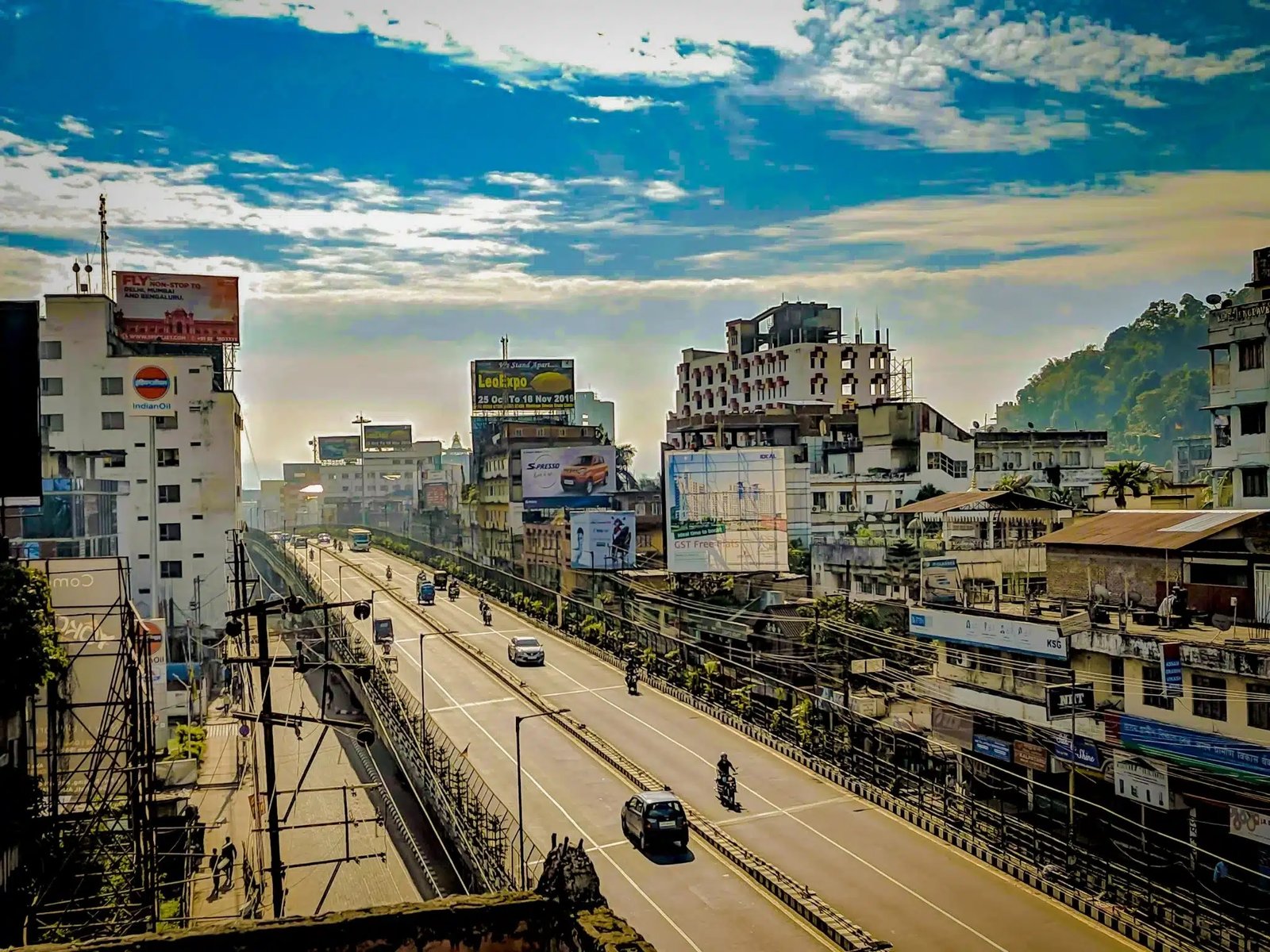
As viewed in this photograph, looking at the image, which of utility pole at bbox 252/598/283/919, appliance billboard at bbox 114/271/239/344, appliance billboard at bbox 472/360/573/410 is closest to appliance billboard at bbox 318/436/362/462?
appliance billboard at bbox 472/360/573/410

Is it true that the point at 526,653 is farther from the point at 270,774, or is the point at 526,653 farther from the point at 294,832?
the point at 270,774

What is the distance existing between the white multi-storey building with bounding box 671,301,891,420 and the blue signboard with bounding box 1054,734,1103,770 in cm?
5026

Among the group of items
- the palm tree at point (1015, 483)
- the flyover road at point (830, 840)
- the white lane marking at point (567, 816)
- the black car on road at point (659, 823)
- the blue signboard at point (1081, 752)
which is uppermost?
the palm tree at point (1015, 483)

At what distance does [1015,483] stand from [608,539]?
21865mm

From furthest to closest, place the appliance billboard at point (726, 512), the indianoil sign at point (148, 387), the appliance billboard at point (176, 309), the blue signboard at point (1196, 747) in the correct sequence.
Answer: the appliance billboard at point (176, 309)
the indianoil sign at point (148, 387)
the appliance billboard at point (726, 512)
the blue signboard at point (1196, 747)

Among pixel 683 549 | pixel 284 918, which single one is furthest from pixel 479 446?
pixel 284 918

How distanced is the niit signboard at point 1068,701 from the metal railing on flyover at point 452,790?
13.7 m

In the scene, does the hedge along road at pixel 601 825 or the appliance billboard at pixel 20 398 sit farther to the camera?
the appliance billboard at pixel 20 398

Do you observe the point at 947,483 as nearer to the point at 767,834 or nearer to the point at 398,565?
the point at 767,834

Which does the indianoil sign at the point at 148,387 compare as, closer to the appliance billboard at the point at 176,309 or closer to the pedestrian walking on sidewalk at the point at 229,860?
the appliance billboard at the point at 176,309

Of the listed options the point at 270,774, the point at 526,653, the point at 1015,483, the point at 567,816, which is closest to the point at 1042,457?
the point at 1015,483

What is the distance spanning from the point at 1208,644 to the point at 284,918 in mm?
20804

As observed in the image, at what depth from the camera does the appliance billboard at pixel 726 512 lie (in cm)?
5350

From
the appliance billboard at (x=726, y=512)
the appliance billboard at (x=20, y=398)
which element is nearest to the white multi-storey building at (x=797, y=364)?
the appliance billboard at (x=726, y=512)
